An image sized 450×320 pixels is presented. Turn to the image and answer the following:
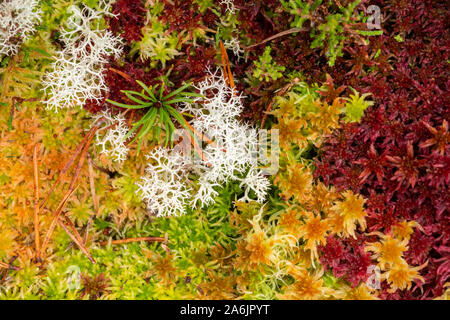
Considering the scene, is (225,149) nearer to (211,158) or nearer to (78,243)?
(211,158)

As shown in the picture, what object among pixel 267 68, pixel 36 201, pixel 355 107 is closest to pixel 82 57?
pixel 36 201

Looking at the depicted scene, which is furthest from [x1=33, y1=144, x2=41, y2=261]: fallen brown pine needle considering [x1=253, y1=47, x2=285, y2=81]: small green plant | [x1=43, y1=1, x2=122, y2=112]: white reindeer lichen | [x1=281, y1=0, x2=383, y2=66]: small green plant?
[x1=281, y1=0, x2=383, y2=66]: small green plant

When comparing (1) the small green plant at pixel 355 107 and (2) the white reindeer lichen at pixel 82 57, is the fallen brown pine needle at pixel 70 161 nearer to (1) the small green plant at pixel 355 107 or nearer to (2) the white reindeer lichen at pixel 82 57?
(2) the white reindeer lichen at pixel 82 57

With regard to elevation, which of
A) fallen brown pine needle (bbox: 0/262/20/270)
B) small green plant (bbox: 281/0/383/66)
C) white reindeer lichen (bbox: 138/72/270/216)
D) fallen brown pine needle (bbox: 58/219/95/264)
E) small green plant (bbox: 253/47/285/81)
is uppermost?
small green plant (bbox: 281/0/383/66)

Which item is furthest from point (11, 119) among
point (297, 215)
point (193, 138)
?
point (297, 215)

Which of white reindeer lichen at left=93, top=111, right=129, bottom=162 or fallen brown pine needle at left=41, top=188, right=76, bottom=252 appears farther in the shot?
fallen brown pine needle at left=41, top=188, right=76, bottom=252

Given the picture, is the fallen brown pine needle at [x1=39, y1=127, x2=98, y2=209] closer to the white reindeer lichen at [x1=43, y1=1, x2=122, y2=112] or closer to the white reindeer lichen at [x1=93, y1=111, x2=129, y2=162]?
the white reindeer lichen at [x1=93, y1=111, x2=129, y2=162]

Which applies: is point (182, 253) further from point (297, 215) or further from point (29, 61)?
point (29, 61)

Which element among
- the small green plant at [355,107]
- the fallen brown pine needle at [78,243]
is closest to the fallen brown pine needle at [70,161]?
the fallen brown pine needle at [78,243]

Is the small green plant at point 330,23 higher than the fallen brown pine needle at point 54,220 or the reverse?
higher
